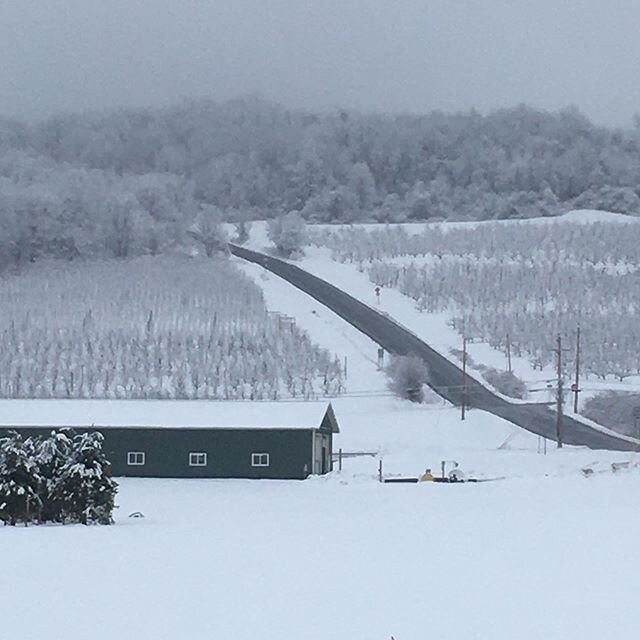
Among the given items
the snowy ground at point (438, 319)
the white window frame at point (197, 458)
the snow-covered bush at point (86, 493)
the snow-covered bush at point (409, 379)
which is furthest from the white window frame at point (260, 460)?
the snowy ground at point (438, 319)

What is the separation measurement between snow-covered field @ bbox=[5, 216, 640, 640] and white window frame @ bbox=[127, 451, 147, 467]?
4.93 m

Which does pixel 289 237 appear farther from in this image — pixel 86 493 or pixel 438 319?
pixel 86 493

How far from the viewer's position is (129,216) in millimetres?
87250

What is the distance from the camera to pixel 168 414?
3606 cm

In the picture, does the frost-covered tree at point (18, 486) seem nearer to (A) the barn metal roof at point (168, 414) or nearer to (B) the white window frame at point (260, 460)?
(B) the white window frame at point (260, 460)

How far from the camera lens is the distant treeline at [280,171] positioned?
87.2 metres

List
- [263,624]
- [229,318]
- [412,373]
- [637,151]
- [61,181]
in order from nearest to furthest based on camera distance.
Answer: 1. [263,624]
2. [412,373]
3. [229,318]
4. [61,181]
5. [637,151]

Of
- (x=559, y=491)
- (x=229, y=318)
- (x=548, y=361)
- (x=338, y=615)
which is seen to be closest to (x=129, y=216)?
(x=229, y=318)

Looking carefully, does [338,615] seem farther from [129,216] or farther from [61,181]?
[61,181]

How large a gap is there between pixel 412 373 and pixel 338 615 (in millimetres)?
35800

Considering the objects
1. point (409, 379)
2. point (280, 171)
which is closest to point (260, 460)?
point (409, 379)

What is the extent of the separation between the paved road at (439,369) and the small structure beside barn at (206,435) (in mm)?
9539

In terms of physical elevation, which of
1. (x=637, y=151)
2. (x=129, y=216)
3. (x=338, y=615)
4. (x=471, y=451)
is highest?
(x=637, y=151)

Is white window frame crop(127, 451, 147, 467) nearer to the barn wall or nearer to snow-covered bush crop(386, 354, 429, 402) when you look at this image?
the barn wall
